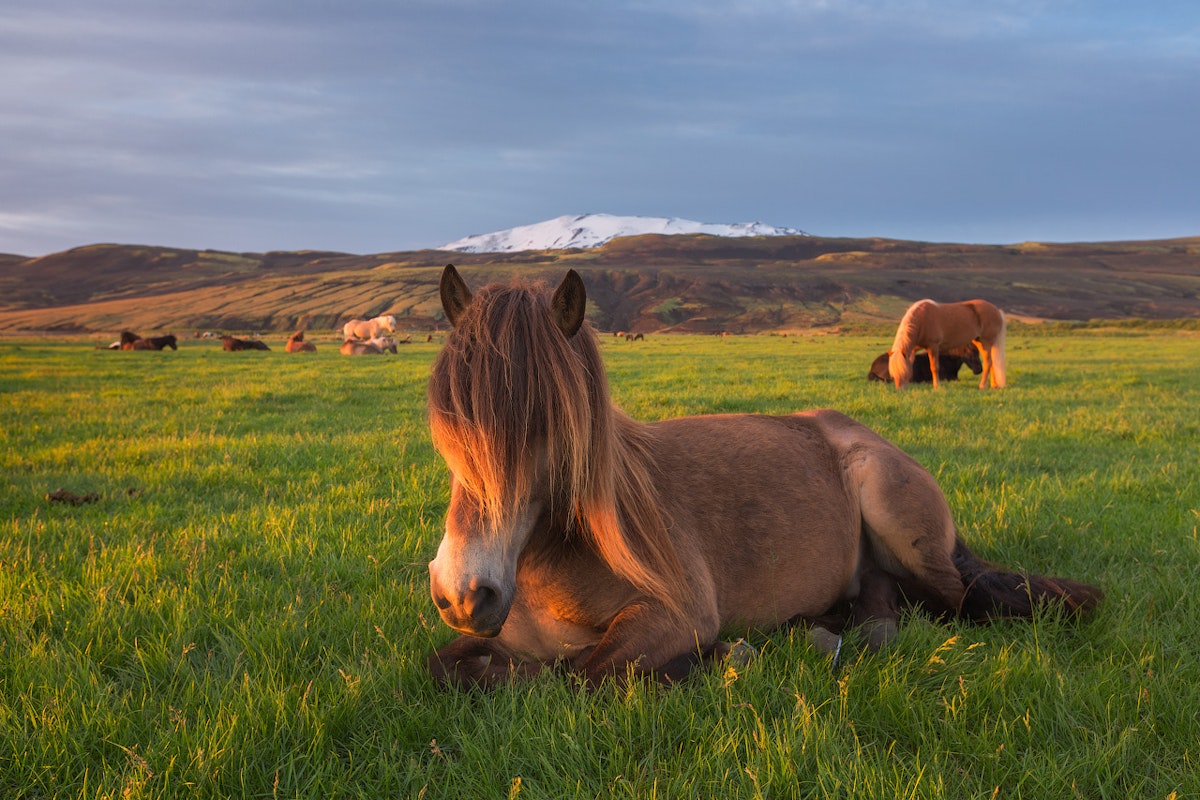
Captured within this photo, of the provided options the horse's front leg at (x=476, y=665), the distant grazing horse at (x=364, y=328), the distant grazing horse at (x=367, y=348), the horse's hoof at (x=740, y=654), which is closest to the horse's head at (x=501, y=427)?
the horse's front leg at (x=476, y=665)

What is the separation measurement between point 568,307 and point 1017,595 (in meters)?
2.94

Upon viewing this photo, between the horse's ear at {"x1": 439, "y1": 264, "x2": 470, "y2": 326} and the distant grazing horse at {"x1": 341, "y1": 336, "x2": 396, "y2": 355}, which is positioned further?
the distant grazing horse at {"x1": 341, "y1": 336, "x2": 396, "y2": 355}

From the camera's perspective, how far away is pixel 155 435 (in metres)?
10.1

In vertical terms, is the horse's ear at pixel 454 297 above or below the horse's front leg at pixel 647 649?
above

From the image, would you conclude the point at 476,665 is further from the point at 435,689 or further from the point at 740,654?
the point at 740,654

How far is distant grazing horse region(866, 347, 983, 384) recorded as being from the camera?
18.8 metres

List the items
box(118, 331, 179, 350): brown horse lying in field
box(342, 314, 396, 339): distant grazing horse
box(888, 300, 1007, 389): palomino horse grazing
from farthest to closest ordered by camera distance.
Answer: box(342, 314, 396, 339): distant grazing horse < box(118, 331, 179, 350): brown horse lying in field < box(888, 300, 1007, 389): palomino horse grazing

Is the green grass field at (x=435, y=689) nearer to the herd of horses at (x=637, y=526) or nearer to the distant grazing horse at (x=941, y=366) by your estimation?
the herd of horses at (x=637, y=526)

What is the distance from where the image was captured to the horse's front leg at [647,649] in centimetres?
277

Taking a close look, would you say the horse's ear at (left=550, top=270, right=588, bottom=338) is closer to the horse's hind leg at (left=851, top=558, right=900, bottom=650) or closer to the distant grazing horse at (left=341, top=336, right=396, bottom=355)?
the horse's hind leg at (left=851, top=558, right=900, bottom=650)

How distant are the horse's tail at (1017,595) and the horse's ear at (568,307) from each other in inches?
107

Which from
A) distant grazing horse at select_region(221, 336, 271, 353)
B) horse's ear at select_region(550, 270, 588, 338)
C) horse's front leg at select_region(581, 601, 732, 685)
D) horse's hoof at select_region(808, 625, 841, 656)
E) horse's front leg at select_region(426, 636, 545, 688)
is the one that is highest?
horse's ear at select_region(550, 270, 588, 338)

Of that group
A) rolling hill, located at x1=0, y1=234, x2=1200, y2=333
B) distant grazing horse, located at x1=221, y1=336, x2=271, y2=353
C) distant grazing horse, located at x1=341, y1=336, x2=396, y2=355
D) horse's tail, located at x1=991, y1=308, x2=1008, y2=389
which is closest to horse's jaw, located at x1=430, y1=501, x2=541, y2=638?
horse's tail, located at x1=991, y1=308, x2=1008, y2=389

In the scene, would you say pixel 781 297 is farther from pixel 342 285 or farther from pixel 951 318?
pixel 951 318
